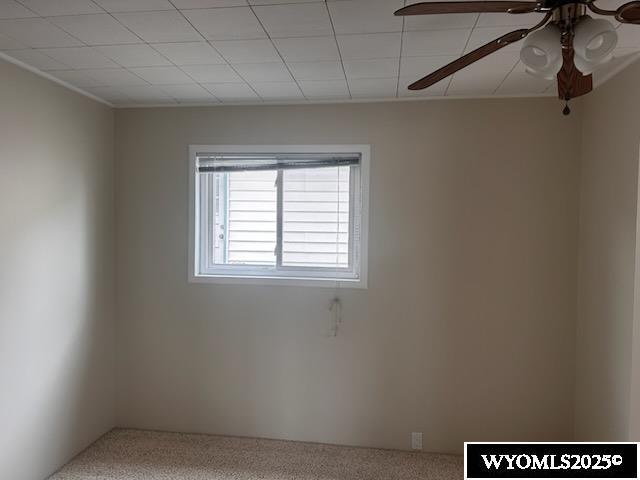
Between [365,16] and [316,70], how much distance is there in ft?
2.17

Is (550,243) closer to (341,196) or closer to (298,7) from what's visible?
(341,196)

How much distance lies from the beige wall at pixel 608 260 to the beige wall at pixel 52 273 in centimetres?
309

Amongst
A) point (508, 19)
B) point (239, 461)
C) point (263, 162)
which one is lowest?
point (239, 461)

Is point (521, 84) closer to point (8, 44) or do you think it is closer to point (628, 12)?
point (628, 12)

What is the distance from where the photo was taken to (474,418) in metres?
2.85

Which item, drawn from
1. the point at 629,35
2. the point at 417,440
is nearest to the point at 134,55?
the point at 629,35

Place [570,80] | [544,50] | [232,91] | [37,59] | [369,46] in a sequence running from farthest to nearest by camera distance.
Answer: [232,91] → [37,59] → [369,46] → [570,80] → [544,50]

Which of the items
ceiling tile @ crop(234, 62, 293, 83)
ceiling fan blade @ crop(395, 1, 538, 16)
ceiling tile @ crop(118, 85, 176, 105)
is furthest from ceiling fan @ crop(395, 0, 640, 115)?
ceiling tile @ crop(118, 85, 176, 105)

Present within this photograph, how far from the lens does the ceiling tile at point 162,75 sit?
2350mm

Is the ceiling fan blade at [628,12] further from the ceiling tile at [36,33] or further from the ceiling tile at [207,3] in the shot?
the ceiling tile at [36,33]

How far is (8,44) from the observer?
6.65ft

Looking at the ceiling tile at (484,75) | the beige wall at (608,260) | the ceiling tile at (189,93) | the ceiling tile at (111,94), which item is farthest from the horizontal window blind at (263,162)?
the beige wall at (608,260)

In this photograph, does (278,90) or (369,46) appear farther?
(278,90)

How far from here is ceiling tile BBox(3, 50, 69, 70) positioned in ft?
7.02
